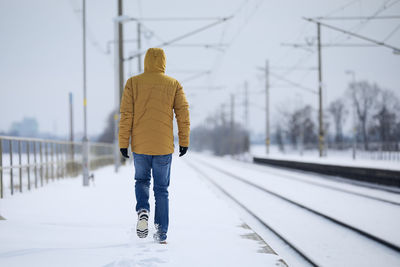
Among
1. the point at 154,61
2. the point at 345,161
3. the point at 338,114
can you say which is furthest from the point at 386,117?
the point at 154,61

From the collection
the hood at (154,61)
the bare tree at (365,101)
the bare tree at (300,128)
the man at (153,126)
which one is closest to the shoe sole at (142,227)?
the man at (153,126)

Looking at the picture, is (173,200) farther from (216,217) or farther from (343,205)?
(343,205)

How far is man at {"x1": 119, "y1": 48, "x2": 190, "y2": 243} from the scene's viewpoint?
384 centimetres

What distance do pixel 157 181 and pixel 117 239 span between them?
2.83 feet

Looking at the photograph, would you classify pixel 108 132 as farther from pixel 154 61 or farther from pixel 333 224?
pixel 154 61

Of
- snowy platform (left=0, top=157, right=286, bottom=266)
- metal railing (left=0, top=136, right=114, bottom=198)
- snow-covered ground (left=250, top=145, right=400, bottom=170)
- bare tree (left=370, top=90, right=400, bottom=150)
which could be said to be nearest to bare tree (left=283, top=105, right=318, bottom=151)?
bare tree (left=370, top=90, right=400, bottom=150)

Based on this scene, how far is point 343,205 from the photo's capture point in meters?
7.41

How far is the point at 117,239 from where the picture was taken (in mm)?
4172

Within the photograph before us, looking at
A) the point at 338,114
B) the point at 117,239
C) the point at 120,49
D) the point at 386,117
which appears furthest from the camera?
the point at 338,114

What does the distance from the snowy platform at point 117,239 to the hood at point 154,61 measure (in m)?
1.84

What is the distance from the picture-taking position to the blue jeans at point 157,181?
12.7 ft

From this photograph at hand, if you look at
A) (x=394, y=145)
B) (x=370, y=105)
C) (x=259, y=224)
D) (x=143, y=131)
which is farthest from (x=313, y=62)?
(x=370, y=105)

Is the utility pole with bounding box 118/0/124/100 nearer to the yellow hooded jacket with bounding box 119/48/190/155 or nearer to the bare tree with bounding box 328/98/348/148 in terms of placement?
the yellow hooded jacket with bounding box 119/48/190/155

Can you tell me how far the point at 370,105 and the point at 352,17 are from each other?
5381cm
